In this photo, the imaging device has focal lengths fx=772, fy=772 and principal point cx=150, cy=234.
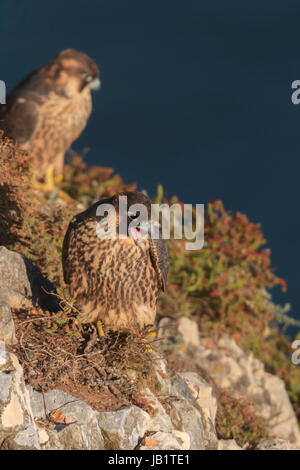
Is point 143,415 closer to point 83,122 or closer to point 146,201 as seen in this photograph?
point 146,201

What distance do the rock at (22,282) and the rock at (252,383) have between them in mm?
2137

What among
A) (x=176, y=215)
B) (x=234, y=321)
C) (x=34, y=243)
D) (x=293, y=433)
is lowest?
(x=293, y=433)

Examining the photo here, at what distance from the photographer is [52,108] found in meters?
7.34

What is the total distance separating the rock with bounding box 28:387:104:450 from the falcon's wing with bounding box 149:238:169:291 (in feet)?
3.10

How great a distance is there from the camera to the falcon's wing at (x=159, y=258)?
14.0ft

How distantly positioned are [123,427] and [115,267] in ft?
2.83

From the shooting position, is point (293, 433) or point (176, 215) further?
point (176, 215)

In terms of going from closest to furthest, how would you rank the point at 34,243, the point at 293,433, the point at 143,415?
the point at 143,415 → the point at 34,243 → the point at 293,433

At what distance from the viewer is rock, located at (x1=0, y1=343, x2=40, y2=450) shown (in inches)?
124

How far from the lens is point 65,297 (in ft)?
13.9

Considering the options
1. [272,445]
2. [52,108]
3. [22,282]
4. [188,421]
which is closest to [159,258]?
[22,282]

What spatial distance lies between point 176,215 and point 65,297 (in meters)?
3.24


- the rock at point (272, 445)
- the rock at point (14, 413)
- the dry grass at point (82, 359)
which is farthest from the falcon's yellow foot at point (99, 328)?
the rock at point (272, 445)
